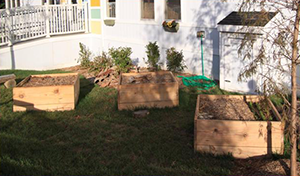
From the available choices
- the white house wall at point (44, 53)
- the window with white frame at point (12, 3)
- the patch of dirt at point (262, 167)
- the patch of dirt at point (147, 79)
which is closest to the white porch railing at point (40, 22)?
the white house wall at point (44, 53)

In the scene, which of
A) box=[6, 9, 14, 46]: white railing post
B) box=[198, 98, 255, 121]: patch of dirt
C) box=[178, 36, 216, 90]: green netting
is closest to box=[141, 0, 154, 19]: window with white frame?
box=[178, 36, 216, 90]: green netting

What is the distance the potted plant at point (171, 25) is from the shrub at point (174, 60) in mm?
590

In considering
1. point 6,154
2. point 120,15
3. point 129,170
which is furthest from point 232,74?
point 120,15

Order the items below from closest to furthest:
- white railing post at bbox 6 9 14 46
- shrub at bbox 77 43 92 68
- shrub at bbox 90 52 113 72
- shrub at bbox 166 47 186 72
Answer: shrub at bbox 166 47 186 72 → shrub at bbox 90 52 113 72 → white railing post at bbox 6 9 14 46 → shrub at bbox 77 43 92 68

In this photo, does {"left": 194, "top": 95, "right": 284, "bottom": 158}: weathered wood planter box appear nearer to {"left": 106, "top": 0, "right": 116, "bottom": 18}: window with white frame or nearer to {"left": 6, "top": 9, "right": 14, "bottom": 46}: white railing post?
{"left": 6, "top": 9, "right": 14, "bottom": 46}: white railing post

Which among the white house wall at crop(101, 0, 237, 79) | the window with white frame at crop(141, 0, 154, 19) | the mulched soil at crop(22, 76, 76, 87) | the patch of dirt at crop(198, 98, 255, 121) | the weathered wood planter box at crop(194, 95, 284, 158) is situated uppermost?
the window with white frame at crop(141, 0, 154, 19)

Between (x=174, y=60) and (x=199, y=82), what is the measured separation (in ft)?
3.78

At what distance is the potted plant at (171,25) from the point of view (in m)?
10.5

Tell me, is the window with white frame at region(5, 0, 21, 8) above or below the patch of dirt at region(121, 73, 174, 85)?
above

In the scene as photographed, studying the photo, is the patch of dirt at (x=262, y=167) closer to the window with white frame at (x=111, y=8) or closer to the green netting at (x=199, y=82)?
the green netting at (x=199, y=82)

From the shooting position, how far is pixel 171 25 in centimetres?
1058

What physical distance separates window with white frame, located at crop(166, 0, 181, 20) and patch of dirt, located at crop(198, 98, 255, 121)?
493 centimetres

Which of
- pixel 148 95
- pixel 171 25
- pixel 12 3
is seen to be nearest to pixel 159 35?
pixel 171 25

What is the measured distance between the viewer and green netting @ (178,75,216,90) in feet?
29.3
